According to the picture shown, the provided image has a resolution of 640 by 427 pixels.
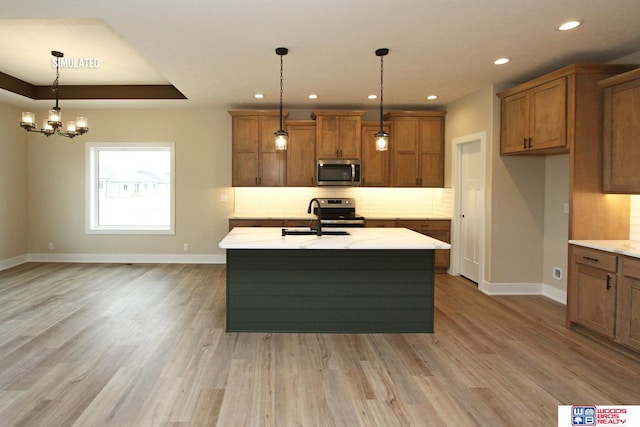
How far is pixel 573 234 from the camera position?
12.2 feet

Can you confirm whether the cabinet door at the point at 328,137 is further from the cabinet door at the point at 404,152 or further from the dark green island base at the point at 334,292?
the dark green island base at the point at 334,292

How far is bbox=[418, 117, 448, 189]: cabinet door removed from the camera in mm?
6320

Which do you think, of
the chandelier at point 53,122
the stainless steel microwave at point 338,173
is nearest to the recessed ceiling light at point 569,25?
the stainless steel microwave at point 338,173

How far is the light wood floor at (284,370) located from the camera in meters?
2.31

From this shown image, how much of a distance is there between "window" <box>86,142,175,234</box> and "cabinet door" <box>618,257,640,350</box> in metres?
6.13

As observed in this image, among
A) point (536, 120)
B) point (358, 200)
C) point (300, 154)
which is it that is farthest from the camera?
point (358, 200)

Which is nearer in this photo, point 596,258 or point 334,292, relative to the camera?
point 596,258

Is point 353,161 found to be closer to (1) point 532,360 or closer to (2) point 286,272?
(2) point 286,272

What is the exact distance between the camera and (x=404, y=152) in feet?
20.8

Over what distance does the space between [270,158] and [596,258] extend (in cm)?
444

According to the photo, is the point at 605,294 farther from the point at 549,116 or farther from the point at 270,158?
the point at 270,158

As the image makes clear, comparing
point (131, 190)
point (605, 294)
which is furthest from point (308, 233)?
point (131, 190)

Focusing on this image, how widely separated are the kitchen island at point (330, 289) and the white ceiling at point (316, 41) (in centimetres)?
177

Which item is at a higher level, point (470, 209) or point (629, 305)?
point (470, 209)
